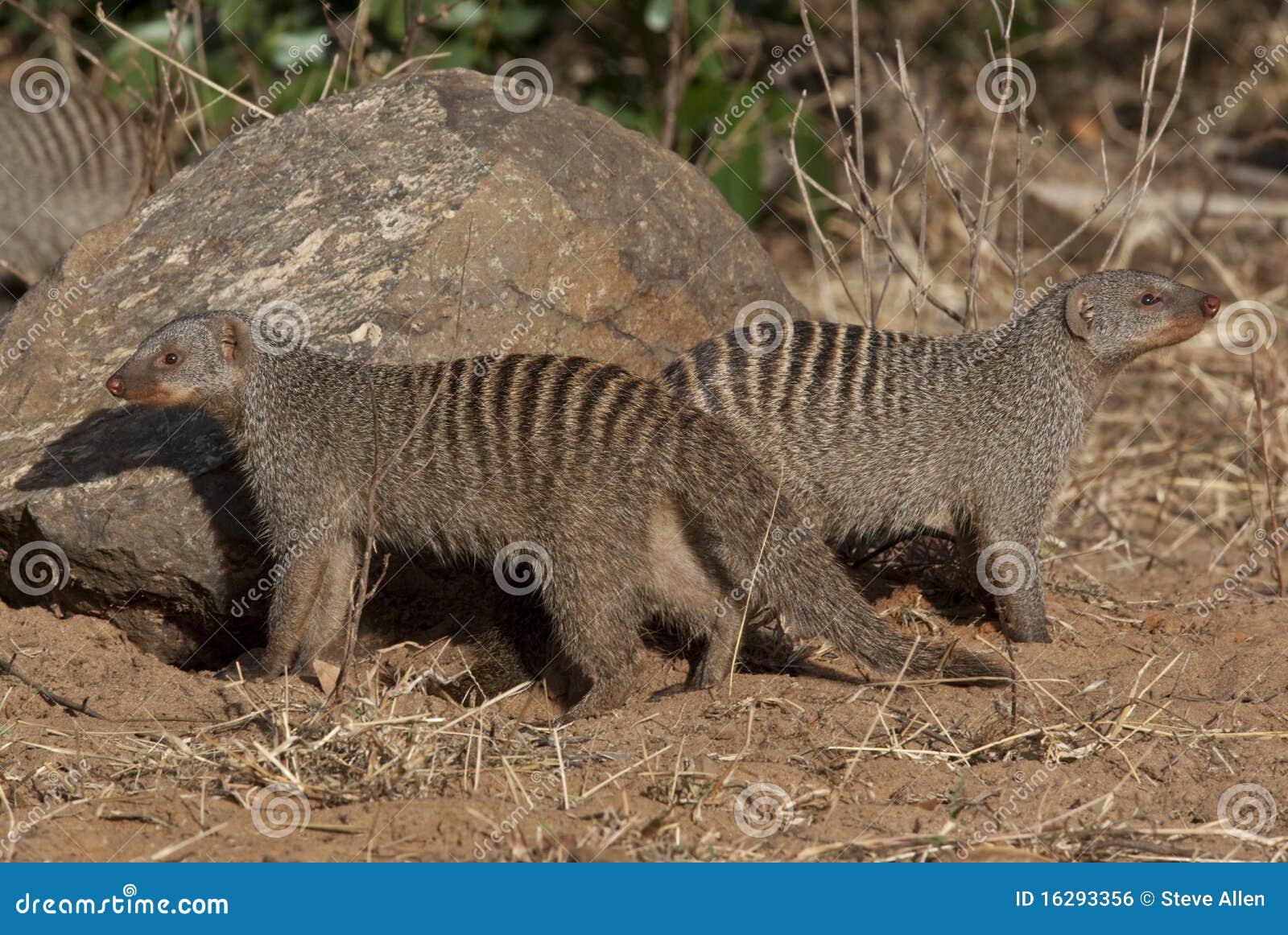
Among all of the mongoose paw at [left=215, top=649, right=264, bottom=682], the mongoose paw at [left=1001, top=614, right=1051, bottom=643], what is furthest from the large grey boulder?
the mongoose paw at [left=1001, top=614, right=1051, bottom=643]

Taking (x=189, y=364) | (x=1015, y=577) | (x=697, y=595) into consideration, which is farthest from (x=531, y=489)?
(x=1015, y=577)

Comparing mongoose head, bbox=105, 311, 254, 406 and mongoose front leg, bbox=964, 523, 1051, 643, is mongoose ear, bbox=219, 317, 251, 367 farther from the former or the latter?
mongoose front leg, bbox=964, 523, 1051, 643

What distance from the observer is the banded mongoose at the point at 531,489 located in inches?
133

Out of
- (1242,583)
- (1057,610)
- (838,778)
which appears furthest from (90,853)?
(1242,583)

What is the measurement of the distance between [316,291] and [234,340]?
1.26 feet

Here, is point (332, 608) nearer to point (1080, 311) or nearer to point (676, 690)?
point (676, 690)

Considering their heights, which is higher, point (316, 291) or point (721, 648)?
point (316, 291)

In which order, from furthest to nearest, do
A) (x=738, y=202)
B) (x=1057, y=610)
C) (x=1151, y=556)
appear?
(x=738, y=202) < (x=1151, y=556) < (x=1057, y=610)

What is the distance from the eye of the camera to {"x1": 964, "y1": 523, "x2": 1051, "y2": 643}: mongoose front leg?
377 centimetres

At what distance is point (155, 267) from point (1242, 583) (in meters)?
3.47

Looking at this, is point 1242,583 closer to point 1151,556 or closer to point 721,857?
point 1151,556

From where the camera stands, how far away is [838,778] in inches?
117

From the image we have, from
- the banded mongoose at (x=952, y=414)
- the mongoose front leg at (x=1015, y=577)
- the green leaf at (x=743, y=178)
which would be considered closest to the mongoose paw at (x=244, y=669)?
the banded mongoose at (x=952, y=414)

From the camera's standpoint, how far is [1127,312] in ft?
12.6
